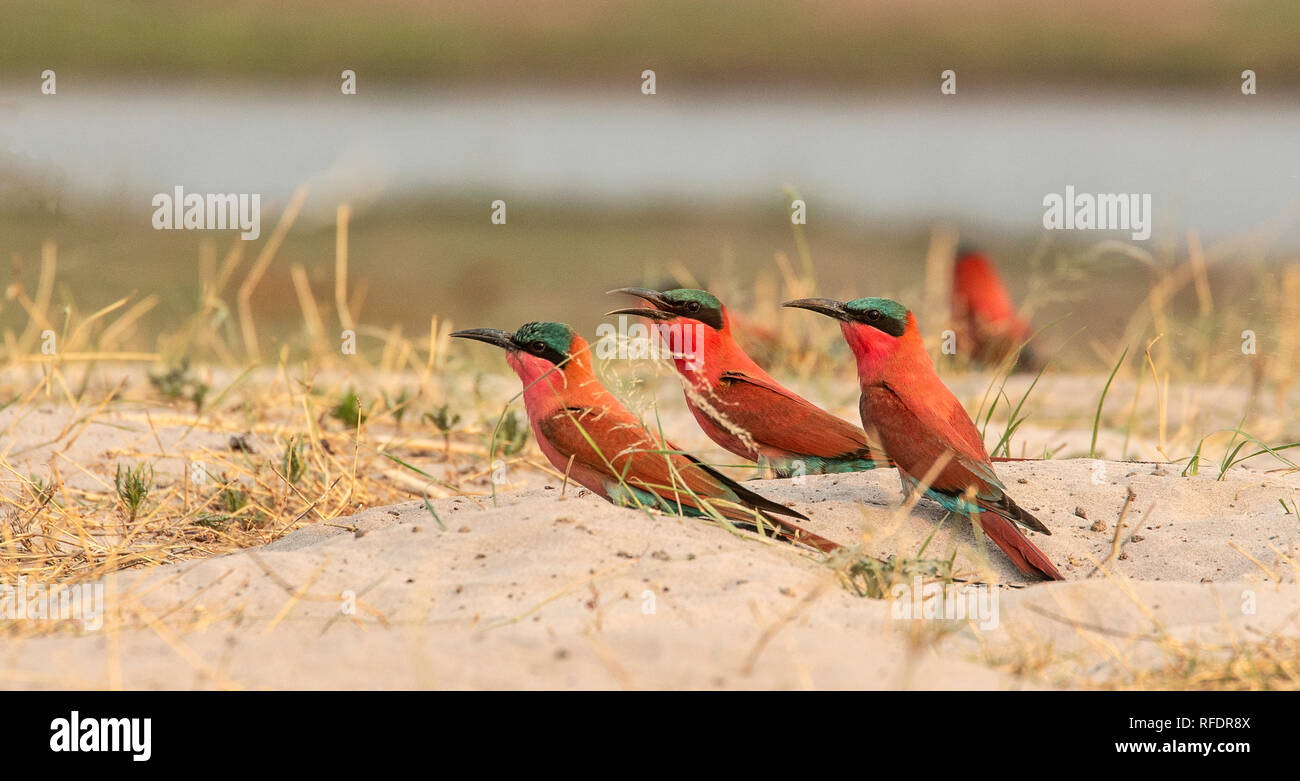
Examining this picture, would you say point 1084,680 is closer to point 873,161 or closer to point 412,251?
point 412,251

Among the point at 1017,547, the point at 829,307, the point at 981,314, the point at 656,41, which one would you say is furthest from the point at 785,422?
the point at 656,41

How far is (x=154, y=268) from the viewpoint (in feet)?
37.4

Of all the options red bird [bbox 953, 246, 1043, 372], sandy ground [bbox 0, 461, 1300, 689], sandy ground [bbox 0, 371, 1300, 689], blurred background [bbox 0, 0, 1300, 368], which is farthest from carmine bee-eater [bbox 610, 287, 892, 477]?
blurred background [bbox 0, 0, 1300, 368]

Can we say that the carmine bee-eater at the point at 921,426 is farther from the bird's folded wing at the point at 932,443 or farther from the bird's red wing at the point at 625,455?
the bird's red wing at the point at 625,455

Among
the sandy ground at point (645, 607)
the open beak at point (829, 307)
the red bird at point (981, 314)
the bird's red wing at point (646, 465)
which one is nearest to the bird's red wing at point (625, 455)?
the bird's red wing at point (646, 465)

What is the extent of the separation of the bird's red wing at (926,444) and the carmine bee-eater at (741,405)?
0.20 metres

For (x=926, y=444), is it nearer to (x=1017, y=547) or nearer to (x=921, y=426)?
(x=921, y=426)

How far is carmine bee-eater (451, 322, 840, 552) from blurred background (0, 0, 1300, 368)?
4.23 meters

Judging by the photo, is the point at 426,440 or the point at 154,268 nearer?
the point at 426,440

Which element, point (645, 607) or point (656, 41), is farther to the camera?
point (656, 41)

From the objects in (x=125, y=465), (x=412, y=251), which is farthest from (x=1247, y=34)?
(x=125, y=465)

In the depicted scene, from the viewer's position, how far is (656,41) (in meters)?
17.1

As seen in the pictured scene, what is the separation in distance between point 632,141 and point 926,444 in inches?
473
